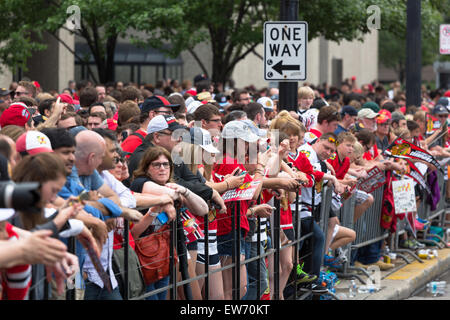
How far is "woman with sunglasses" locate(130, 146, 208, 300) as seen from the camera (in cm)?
633


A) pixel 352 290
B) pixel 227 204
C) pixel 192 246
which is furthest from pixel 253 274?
pixel 352 290

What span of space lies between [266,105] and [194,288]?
6.33m

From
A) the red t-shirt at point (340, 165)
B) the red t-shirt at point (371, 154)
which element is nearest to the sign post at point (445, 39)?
the red t-shirt at point (371, 154)

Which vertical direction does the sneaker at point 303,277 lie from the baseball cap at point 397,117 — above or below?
below

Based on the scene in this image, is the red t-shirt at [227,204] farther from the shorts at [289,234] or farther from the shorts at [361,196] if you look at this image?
the shorts at [361,196]

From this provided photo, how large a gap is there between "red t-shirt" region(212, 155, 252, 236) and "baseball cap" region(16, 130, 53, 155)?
7.49ft

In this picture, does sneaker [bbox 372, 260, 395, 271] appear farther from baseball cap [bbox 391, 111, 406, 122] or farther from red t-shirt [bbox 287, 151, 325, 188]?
baseball cap [bbox 391, 111, 406, 122]

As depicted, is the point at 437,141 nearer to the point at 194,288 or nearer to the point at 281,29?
the point at 281,29

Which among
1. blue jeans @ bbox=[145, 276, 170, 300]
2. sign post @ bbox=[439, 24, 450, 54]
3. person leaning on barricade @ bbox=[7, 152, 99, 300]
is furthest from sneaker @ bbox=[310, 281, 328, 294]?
sign post @ bbox=[439, 24, 450, 54]

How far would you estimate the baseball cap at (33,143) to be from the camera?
550cm

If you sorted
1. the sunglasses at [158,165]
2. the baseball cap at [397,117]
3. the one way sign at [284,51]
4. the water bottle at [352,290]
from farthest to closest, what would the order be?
the baseball cap at [397,117]
the one way sign at [284,51]
the water bottle at [352,290]
the sunglasses at [158,165]

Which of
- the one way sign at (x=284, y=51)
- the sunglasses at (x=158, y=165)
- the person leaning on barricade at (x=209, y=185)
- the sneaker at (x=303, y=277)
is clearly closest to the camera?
the sunglasses at (x=158, y=165)

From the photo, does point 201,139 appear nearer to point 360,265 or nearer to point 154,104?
point 154,104

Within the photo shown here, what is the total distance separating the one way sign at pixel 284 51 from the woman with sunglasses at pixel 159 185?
4215mm
